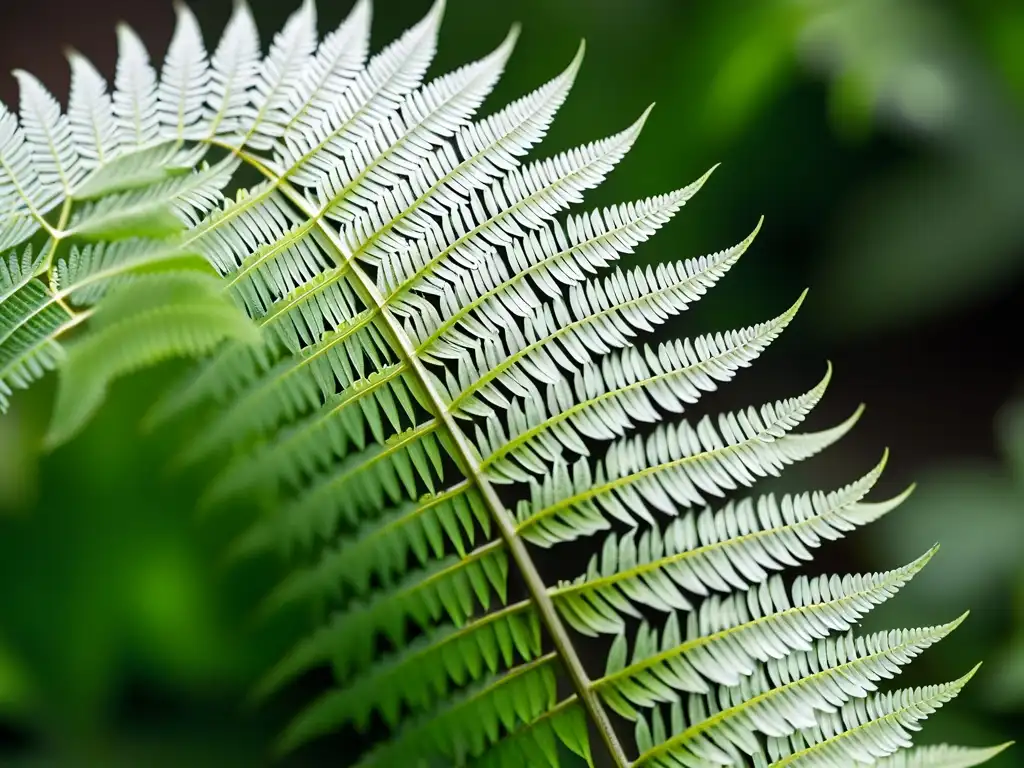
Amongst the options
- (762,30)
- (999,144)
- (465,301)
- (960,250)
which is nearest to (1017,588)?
(960,250)

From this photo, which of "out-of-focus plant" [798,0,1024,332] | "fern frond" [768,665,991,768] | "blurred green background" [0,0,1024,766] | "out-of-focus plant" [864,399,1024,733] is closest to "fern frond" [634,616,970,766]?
"fern frond" [768,665,991,768]

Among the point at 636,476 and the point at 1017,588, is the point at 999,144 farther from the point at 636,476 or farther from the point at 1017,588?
the point at 636,476

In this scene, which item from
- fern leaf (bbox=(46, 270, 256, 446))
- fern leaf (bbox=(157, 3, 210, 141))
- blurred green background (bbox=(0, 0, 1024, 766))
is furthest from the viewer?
blurred green background (bbox=(0, 0, 1024, 766))

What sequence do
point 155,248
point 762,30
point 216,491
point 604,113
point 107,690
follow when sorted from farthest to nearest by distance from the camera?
1. point 604,113
2. point 762,30
3. point 107,690
4. point 216,491
5. point 155,248

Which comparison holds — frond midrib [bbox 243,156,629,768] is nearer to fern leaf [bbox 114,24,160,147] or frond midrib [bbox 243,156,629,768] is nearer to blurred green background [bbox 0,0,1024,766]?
fern leaf [bbox 114,24,160,147]

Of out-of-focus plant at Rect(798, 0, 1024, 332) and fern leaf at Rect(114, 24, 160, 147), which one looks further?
out-of-focus plant at Rect(798, 0, 1024, 332)

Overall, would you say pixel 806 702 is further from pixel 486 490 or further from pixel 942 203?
pixel 942 203

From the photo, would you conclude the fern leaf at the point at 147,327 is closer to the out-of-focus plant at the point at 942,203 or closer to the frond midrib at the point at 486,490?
the frond midrib at the point at 486,490

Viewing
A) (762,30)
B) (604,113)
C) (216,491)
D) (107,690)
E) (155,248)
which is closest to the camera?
(155,248)
